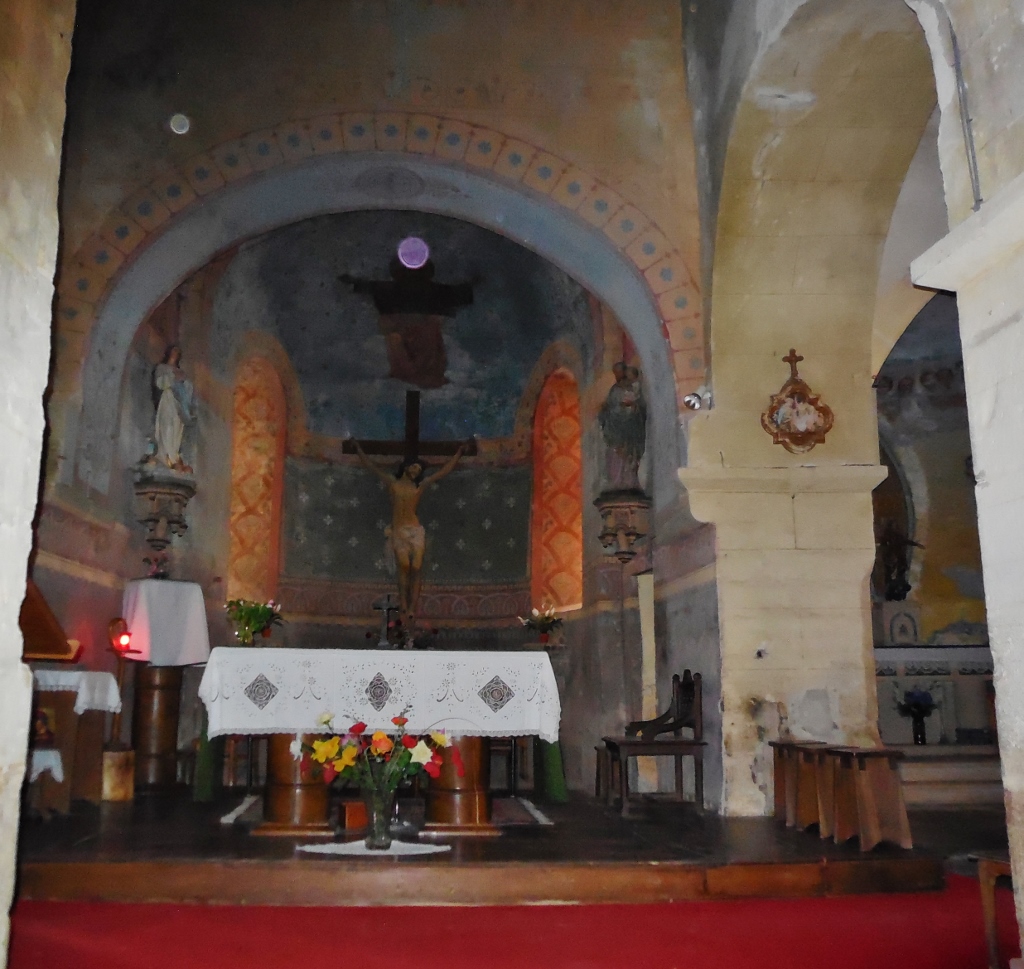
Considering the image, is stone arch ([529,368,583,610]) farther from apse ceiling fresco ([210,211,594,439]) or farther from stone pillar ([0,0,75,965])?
stone pillar ([0,0,75,965])

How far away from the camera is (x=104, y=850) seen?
5.00 m

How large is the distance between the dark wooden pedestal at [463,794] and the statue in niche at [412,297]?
8.07 meters

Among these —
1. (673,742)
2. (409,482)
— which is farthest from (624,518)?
(409,482)

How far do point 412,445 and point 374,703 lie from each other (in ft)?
22.8

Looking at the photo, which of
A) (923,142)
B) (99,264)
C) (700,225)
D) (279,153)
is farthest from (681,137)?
(99,264)

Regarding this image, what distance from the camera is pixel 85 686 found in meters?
6.96

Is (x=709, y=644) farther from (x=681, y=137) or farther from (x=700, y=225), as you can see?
(x=681, y=137)

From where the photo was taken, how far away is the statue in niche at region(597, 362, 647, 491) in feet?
31.4

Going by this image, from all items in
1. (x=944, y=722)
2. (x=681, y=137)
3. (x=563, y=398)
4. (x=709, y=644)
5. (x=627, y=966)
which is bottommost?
(x=627, y=966)

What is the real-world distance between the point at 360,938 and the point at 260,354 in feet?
30.6

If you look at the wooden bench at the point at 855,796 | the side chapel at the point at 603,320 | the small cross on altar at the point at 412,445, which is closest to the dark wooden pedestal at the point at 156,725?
the side chapel at the point at 603,320

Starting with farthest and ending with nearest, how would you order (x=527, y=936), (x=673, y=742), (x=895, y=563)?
1. (x=895, y=563)
2. (x=673, y=742)
3. (x=527, y=936)

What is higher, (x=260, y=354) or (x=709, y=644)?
(x=260, y=354)

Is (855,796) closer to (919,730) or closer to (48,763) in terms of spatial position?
(48,763)
